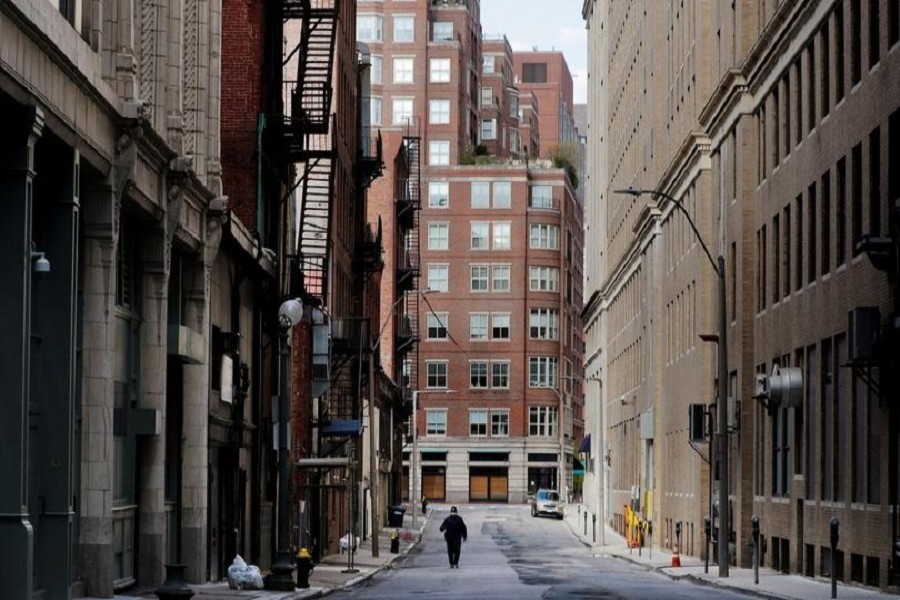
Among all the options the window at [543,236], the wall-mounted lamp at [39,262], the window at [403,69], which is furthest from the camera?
the window at [403,69]

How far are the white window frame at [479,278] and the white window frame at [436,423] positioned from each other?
11.3m

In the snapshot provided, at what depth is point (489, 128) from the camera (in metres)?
182

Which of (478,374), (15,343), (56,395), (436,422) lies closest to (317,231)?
(56,395)

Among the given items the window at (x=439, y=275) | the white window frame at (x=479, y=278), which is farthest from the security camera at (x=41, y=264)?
the white window frame at (x=479, y=278)

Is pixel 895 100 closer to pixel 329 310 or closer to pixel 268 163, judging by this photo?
pixel 268 163

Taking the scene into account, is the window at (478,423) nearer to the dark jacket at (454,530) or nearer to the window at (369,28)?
the window at (369,28)

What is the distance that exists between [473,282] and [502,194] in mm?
8001

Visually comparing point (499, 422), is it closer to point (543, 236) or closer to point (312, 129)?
point (543, 236)

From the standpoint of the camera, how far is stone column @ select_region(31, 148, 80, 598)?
2486 centimetres

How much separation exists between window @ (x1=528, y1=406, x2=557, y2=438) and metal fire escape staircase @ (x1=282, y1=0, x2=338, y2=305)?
308 ft

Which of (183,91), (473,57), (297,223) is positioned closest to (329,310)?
(297,223)

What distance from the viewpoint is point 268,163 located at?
1753 inches

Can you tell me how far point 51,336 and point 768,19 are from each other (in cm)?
3147

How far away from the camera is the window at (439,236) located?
15662 centimetres
